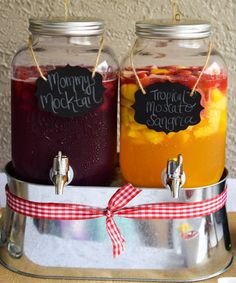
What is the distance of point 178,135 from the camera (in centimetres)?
100

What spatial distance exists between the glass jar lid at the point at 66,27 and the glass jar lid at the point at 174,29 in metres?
0.08

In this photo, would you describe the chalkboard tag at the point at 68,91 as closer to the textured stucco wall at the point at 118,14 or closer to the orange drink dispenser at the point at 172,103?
the orange drink dispenser at the point at 172,103

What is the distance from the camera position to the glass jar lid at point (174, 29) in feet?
3.26

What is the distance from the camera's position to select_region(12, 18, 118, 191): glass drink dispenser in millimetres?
996

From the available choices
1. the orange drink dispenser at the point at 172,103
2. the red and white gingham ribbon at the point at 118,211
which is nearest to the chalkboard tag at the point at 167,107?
the orange drink dispenser at the point at 172,103

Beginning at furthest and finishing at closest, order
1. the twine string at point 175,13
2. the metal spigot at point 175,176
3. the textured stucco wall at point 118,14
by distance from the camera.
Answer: the textured stucco wall at point 118,14 → the twine string at point 175,13 → the metal spigot at point 175,176

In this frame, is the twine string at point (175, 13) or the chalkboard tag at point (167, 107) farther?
the twine string at point (175, 13)

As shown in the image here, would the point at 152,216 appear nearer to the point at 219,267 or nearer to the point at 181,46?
the point at 219,267

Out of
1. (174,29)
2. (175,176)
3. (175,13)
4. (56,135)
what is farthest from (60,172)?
(175,13)

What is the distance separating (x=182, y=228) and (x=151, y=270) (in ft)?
0.29

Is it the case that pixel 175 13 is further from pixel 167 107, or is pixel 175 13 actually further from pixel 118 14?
pixel 167 107

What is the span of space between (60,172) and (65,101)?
4.4 inches

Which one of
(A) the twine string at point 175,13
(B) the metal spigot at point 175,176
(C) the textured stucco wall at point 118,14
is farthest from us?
(C) the textured stucco wall at point 118,14

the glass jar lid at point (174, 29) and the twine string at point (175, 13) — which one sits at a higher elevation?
the glass jar lid at point (174, 29)
